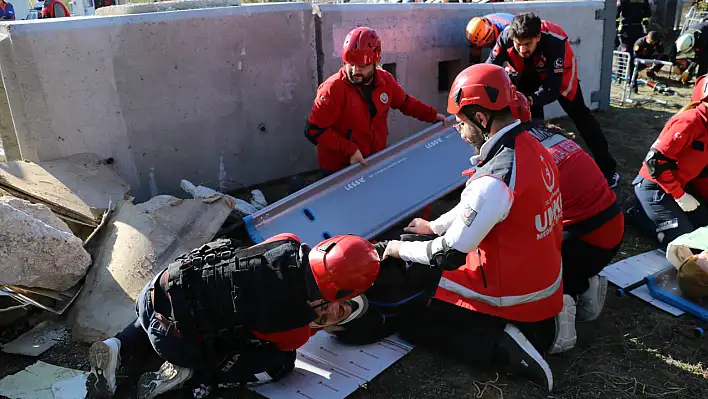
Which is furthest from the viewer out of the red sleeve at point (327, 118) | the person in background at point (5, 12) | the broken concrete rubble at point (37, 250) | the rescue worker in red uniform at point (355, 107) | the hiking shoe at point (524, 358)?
the person in background at point (5, 12)

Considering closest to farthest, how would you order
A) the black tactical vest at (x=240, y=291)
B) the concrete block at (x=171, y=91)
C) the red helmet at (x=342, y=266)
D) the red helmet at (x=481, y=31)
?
the red helmet at (x=342, y=266) < the black tactical vest at (x=240, y=291) < the concrete block at (x=171, y=91) < the red helmet at (x=481, y=31)

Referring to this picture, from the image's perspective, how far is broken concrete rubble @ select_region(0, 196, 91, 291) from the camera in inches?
127

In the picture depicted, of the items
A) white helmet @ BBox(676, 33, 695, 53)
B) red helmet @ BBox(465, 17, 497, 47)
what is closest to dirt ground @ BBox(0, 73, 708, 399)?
red helmet @ BBox(465, 17, 497, 47)

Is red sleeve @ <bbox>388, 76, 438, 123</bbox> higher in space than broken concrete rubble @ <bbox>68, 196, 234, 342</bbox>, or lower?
higher

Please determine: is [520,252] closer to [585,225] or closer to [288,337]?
[585,225]

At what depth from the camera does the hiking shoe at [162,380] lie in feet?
9.11

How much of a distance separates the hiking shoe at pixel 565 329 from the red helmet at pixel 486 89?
4.02ft

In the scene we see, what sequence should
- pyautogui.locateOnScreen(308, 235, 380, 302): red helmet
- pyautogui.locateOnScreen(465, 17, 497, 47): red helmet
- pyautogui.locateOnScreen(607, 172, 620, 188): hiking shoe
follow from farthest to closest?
pyautogui.locateOnScreen(465, 17, 497, 47): red helmet < pyautogui.locateOnScreen(607, 172, 620, 188): hiking shoe < pyautogui.locateOnScreen(308, 235, 380, 302): red helmet

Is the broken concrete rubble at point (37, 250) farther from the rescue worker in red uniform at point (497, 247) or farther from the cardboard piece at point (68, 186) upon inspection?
the rescue worker in red uniform at point (497, 247)

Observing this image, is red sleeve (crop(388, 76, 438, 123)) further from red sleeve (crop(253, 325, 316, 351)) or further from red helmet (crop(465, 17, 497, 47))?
red sleeve (crop(253, 325, 316, 351))

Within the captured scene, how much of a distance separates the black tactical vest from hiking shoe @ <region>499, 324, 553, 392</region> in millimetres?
1077

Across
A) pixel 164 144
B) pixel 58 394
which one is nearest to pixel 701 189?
pixel 164 144

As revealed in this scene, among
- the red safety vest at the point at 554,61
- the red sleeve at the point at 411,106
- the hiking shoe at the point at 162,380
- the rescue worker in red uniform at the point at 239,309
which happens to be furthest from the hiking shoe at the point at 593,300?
the red safety vest at the point at 554,61

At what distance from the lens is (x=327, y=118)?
4.43m
